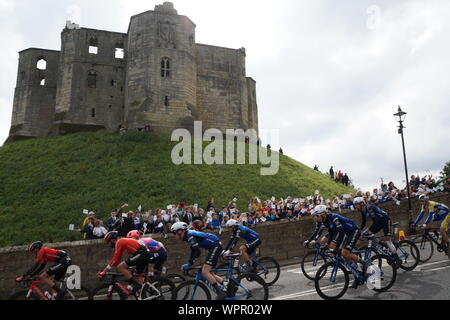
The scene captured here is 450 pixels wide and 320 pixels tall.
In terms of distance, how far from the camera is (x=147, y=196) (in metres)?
28.0

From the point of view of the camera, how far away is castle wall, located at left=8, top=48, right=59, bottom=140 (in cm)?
5144

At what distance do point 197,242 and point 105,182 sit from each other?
2400cm

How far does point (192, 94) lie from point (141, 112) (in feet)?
23.8

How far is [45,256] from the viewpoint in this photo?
364 inches

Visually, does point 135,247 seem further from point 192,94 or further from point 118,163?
→ point 192,94

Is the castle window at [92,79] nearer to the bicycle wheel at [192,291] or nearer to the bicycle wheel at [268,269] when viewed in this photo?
the bicycle wheel at [268,269]

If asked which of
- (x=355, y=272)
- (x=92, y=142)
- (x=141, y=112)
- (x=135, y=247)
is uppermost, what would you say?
(x=141, y=112)

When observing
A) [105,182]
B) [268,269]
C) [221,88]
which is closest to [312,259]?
[268,269]

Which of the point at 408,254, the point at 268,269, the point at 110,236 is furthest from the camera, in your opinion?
the point at 408,254

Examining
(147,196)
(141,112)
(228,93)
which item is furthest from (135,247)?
(228,93)

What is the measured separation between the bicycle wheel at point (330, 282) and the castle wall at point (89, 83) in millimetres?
43962

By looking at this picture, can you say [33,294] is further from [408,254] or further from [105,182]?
[105,182]

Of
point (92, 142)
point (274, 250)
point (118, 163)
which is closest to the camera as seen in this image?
point (274, 250)

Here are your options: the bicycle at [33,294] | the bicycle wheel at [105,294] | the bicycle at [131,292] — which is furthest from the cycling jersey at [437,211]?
the bicycle at [33,294]
